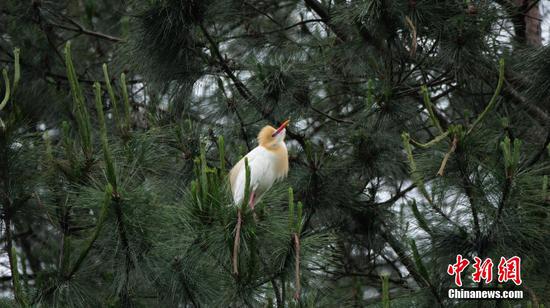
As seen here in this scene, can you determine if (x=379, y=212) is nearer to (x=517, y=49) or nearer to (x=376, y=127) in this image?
(x=376, y=127)

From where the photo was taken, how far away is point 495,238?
236 centimetres

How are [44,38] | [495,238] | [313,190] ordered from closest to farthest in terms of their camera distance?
[495,238] < [313,190] < [44,38]

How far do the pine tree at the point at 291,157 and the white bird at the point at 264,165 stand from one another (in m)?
0.18

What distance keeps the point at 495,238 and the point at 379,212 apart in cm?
163

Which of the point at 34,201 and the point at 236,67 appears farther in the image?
the point at 236,67

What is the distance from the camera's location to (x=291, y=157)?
374cm

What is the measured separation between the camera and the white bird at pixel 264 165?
2894 mm

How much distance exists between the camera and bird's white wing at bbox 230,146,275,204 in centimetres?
289

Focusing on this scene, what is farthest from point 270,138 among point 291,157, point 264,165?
point 291,157

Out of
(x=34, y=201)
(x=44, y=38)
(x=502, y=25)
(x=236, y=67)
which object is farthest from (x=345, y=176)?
(x=44, y=38)
